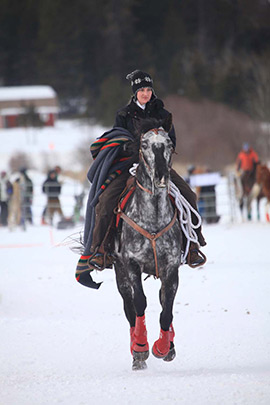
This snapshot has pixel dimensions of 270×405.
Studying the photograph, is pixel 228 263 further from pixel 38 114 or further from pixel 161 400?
pixel 38 114

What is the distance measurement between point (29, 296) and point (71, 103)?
177 ft

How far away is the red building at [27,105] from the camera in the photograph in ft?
184

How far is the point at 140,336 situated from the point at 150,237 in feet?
3.28

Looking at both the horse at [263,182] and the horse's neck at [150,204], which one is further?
the horse at [263,182]

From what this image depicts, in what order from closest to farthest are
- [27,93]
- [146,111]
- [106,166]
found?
1. [146,111]
2. [106,166]
3. [27,93]

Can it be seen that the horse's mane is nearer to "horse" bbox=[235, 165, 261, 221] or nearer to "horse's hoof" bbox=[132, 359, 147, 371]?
"horse's hoof" bbox=[132, 359, 147, 371]

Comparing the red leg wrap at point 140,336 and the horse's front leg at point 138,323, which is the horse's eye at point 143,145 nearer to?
the horse's front leg at point 138,323

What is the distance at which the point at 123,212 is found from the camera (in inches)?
240

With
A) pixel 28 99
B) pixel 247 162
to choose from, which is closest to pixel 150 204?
pixel 247 162

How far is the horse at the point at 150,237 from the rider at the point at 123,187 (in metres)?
0.19

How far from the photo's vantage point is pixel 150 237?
19.0 ft

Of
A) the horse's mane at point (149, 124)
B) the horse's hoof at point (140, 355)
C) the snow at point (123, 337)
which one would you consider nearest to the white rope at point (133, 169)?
the horse's mane at point (149, 124)

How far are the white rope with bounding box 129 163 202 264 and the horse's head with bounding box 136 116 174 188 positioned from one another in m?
0.61

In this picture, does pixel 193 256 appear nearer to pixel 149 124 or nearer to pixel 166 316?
pixel 166 316
